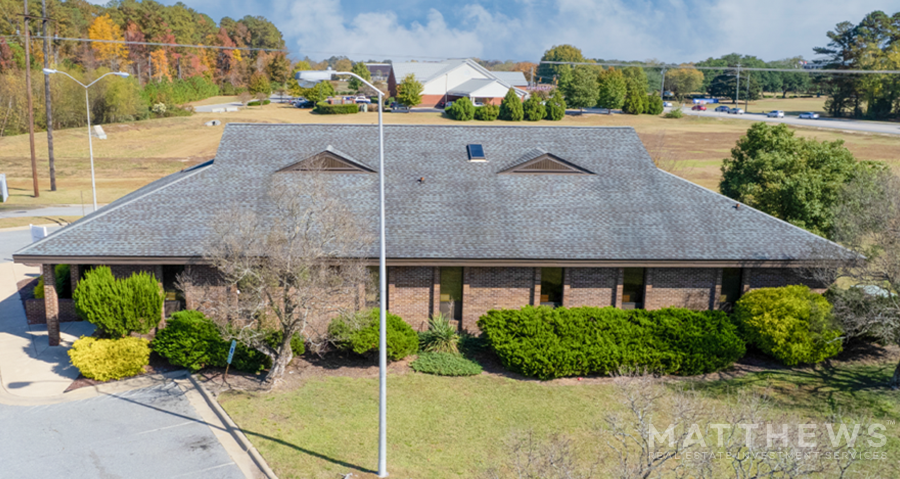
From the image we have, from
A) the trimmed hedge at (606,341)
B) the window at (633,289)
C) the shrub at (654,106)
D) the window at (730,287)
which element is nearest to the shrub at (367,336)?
the trimmed hedge at (606,341)

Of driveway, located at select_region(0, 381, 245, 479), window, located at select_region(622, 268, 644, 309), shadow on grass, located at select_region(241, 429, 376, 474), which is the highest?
window, located at select_region(622, 268, 644, 309)

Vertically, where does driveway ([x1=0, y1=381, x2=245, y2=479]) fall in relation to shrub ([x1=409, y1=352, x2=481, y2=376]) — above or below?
below

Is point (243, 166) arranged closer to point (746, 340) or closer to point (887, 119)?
point (746, 340)

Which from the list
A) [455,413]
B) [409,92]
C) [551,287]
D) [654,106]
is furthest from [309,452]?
[654,106]

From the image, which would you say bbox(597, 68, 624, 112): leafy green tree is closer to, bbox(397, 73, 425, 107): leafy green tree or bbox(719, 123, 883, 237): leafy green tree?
bbox(397, 73, 425, 107): leafy green tree

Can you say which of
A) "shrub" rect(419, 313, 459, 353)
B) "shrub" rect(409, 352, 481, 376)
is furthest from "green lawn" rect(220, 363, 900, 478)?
"shrub" rect(419, 313, 459, 353)

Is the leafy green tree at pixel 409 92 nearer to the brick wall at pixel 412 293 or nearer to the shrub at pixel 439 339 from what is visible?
the brick wall at pixel 412 293
